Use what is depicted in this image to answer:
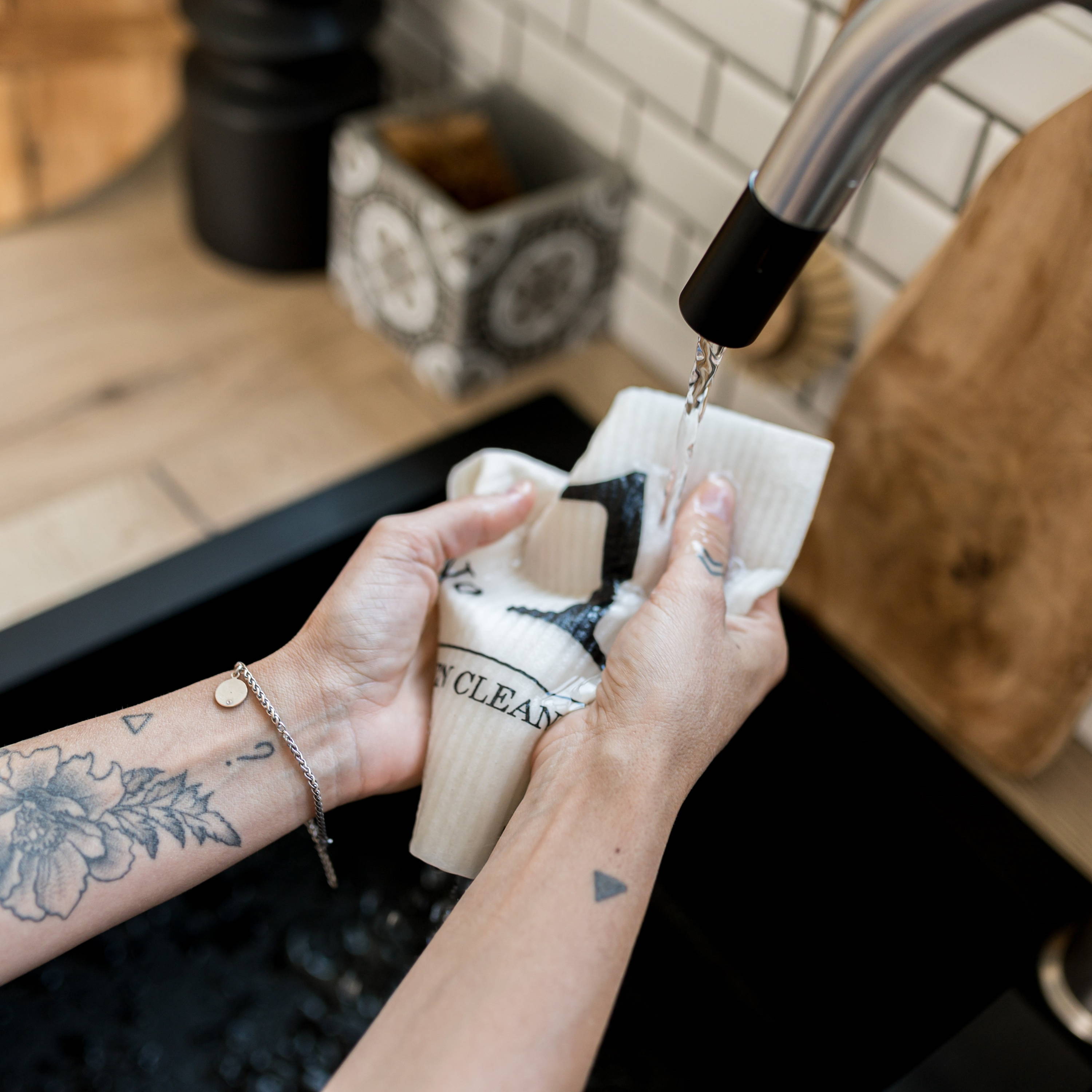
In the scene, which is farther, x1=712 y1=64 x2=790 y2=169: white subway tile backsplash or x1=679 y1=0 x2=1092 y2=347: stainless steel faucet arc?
x1=712 y1=64 x2=790 y2=169: white subway tile backsplash

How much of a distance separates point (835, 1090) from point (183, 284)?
919 mm

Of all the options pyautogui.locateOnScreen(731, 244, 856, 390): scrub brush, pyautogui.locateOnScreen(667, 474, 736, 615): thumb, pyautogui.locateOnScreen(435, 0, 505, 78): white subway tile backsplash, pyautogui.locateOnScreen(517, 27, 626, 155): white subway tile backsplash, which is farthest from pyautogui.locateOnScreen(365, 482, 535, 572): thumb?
pyautogui.locateOnScreen(435, 0, 505, 78): white subway tile backsplash

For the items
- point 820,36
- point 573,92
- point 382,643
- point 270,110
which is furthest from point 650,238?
point 382,643

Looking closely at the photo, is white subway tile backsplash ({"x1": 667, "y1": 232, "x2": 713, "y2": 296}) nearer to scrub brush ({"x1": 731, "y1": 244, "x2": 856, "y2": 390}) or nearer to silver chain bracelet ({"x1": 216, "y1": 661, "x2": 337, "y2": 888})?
scrub brush ({"x1": 731, "y1": 244, "x2": 856, "y2": 390})

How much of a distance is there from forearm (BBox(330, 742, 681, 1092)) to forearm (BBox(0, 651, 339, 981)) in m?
0.16

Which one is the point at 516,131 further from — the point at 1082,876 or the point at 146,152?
the point at 1082,876

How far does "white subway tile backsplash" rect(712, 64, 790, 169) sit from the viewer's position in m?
0.85

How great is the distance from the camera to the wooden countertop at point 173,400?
880 mm

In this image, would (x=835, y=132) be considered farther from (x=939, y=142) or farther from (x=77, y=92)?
(x=77, y=92)

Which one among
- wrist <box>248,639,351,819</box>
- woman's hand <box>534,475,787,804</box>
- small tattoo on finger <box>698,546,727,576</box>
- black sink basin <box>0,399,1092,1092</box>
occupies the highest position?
small tattoo on finger <box>698,546,727,576</box>

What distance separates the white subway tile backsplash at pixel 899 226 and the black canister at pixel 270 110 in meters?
0.50

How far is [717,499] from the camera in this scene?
0.69 metres

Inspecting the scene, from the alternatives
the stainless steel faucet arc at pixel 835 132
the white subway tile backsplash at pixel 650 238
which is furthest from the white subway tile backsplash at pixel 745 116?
the stainless steel faucet arc at pixel 835 132

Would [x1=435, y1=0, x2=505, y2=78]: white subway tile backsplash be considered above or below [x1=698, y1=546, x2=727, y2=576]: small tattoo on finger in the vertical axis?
above
